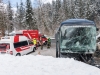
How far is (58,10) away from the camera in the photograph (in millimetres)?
101500

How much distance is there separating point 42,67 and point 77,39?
791cm

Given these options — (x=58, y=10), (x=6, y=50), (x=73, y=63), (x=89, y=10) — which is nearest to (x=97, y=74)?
(x=73, y=63)

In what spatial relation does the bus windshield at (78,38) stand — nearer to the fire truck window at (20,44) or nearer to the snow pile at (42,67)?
the snow pile at (42,67)

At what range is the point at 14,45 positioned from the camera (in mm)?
23281

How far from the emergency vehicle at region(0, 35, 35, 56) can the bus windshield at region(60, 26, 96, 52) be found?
6785 mm

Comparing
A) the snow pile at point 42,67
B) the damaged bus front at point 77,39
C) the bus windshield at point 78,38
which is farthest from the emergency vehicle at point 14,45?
the snow pile at point 42,67

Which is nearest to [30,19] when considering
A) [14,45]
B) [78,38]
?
[14,45]

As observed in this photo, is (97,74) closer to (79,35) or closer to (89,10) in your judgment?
(79,35)

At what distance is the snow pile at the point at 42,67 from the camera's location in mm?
9445

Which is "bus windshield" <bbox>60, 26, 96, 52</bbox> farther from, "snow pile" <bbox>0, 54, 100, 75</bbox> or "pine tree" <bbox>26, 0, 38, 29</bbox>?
"pine tree" <bbox>26, 0, 38, 29</bbox>

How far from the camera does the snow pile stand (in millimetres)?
9445

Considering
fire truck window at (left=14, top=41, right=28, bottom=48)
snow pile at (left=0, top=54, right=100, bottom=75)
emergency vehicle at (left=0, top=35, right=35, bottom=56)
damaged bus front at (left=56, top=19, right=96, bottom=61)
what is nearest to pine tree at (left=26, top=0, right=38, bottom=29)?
fire truck window at (left=14, top=41, right=28, bottom=48)

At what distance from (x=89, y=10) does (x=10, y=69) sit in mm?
68017

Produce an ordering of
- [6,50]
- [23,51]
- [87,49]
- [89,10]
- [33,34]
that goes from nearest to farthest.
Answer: [87,49], [6,50], [23,51], [33,34], [89,10]
